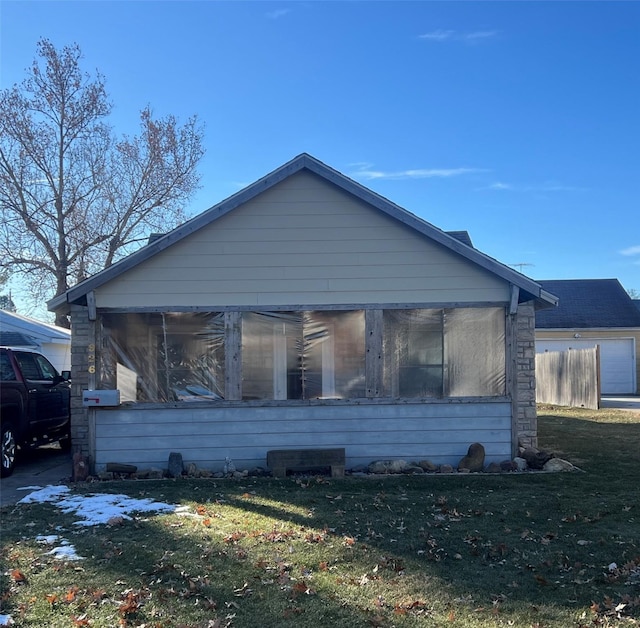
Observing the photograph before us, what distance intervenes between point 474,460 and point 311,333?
121 inches

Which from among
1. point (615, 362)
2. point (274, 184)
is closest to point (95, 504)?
point (274, 184)

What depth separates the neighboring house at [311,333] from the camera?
32.2 ft

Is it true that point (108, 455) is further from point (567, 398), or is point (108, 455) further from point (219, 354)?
point (567, 398)

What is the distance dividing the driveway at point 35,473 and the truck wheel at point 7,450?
0.12 meters

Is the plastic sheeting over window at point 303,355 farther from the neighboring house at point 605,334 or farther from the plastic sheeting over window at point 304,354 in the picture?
the neighboring house at point 605,334

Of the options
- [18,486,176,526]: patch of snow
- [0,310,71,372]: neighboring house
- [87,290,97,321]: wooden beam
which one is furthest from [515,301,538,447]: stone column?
[0,310,71,372]: neighboring house

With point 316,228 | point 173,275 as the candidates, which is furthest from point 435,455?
point 173,275

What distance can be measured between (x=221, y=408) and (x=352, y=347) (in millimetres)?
2177

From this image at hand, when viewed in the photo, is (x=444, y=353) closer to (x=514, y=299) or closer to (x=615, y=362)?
(x=514, y=299)

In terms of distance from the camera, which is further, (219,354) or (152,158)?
(152,158)

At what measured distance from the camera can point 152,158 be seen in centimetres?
2700

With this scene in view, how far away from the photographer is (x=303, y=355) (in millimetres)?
9984

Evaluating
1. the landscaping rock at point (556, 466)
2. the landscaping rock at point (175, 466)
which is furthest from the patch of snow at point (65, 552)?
the landscaping rock at point (556, 466)

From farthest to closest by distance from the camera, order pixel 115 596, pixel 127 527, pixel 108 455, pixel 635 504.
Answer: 1. pixel 108 455
2. pixel 635 504
3. pixel 127 527
4. pixel 115 596
